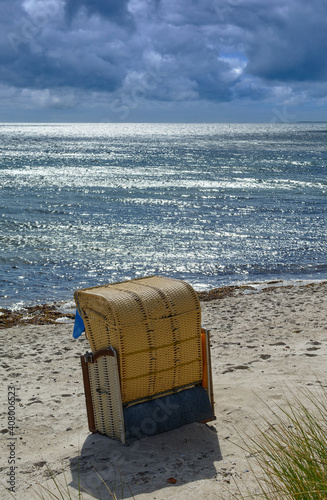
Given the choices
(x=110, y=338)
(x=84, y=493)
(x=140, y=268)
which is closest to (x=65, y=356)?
(x=110, y=338)

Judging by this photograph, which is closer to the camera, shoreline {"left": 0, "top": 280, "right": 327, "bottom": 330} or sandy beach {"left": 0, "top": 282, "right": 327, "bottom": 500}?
sandy beach {"left": 0, "top": 282, "right": 327, "bottom": 500}

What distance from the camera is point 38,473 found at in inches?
215

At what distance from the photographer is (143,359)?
578 cm

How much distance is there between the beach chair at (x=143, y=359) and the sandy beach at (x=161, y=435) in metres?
0.21

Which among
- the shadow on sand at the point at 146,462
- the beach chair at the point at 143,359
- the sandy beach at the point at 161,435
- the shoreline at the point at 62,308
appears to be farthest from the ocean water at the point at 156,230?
the shadow on sand at the point at 146,462

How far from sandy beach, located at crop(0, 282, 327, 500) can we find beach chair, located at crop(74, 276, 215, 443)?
214 millimetres

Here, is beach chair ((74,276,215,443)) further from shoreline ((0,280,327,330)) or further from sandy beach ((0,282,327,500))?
shoreline ((0,280,327,330))

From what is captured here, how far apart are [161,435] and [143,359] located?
97 cm

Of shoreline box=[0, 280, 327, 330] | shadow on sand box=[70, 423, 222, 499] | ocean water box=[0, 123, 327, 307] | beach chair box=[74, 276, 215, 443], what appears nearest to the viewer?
shadow on sand box=[70, 423, 222, 499]

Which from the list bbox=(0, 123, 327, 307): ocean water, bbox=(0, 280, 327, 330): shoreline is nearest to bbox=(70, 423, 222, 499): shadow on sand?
bbox=(0, 280, 327, 330): shoreline

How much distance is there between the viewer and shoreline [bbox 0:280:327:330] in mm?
13141

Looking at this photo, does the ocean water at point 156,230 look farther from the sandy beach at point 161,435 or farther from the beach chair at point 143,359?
the beach chair at point 143,359

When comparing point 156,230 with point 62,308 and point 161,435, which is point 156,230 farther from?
point 161,435

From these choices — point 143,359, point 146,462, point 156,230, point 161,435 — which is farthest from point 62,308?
point 156,230
